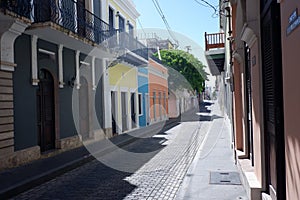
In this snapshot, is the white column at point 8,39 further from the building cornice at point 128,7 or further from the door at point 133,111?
the door at point 133,111

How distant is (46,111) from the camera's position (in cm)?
981

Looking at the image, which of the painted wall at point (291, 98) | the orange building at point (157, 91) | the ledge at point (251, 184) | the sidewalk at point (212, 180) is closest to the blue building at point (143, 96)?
the orange building at point (157, 91)

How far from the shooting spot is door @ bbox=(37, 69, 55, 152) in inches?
373

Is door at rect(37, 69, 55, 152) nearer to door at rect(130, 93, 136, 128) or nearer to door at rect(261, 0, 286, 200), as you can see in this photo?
door at rect(261, 0, 286, 200)

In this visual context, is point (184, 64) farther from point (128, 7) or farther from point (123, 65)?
point (123, 65)

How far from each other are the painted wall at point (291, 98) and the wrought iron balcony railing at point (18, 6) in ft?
20.3

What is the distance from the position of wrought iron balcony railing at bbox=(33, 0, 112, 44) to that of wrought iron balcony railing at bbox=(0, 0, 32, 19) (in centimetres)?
46

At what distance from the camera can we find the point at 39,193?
5871 millimetres

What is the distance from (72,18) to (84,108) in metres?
3.69

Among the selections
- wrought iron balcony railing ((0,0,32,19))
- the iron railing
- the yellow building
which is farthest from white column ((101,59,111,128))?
wrought iron balcony railing ((0,0,32,19))

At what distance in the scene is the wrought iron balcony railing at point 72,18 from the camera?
29.1 ft

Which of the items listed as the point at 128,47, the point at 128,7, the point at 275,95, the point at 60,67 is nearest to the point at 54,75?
the point at 60,67

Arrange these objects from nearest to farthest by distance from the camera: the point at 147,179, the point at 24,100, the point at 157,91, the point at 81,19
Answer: the point at 147,179
the point at 24,100
the point at 81,19
the point at 157,91

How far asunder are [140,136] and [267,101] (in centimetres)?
1178
